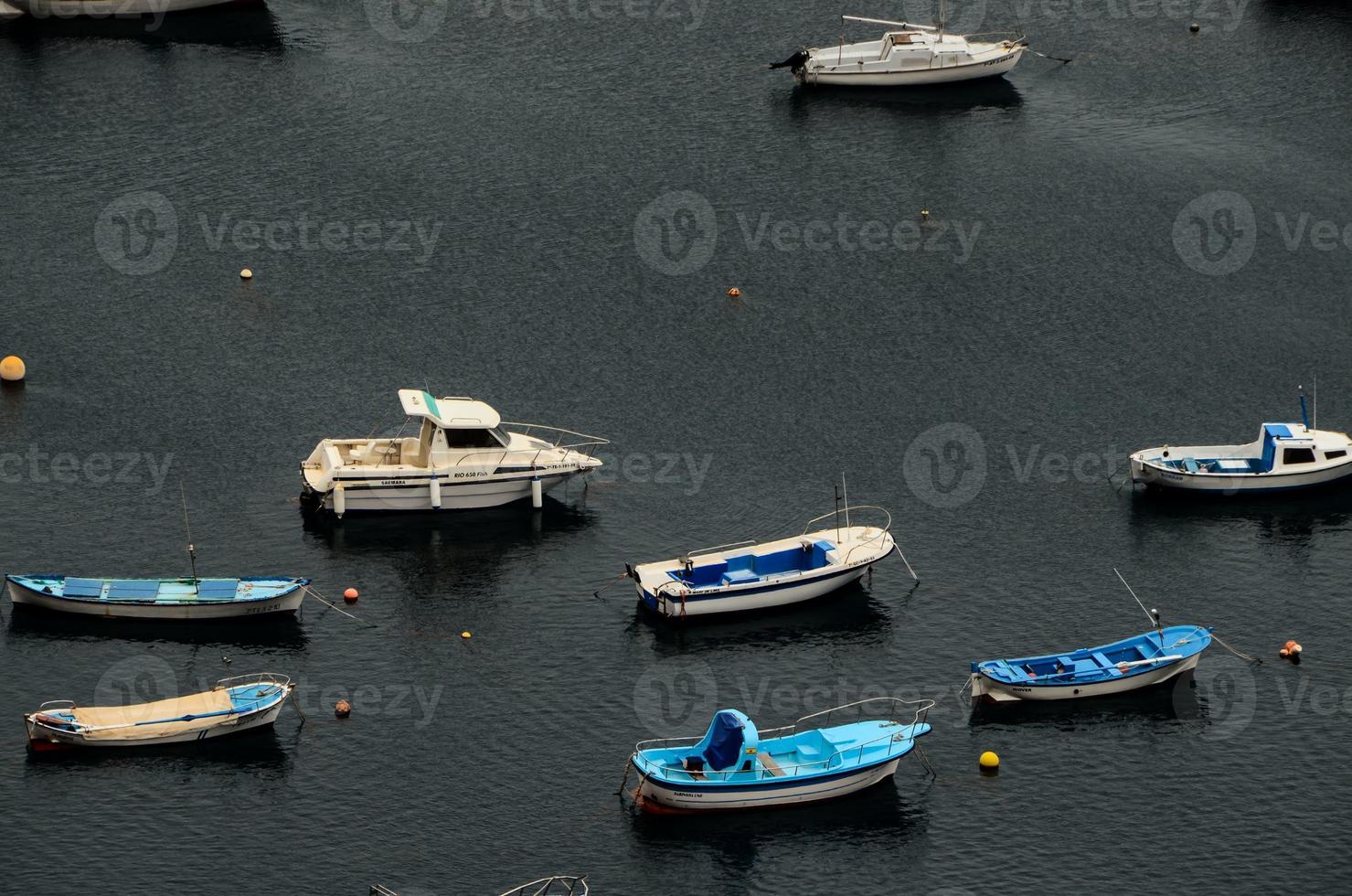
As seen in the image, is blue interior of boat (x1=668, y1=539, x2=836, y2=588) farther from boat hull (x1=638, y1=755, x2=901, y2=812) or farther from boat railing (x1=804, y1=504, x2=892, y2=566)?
boat hull (x1=638, y1=755, x2=901, y2=812)

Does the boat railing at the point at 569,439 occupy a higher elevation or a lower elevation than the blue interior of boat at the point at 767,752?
higher

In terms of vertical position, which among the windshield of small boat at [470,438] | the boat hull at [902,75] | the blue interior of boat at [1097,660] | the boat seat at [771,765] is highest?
the boat hull at [902,75]

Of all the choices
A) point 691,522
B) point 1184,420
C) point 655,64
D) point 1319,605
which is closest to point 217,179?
point 655,64

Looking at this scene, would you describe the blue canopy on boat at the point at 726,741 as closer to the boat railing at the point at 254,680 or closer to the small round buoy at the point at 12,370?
the boat railing at the point at 254,680

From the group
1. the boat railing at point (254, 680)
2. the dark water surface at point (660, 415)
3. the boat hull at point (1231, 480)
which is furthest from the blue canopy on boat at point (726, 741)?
the boat hull at point (1231, 480)

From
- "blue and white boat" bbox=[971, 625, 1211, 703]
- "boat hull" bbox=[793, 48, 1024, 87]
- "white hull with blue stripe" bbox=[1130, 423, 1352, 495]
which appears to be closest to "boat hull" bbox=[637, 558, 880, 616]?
"blue and white boat" bbox=[971, 625, 1211, 703]

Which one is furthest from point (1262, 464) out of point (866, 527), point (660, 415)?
point (660, 415)

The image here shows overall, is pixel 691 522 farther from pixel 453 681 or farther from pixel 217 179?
pixel 217 179

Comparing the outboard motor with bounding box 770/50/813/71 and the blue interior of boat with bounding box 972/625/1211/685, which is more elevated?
the outboard motor with bounding box 770/50/813/71

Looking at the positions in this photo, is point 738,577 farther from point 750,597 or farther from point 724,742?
point 724,742
